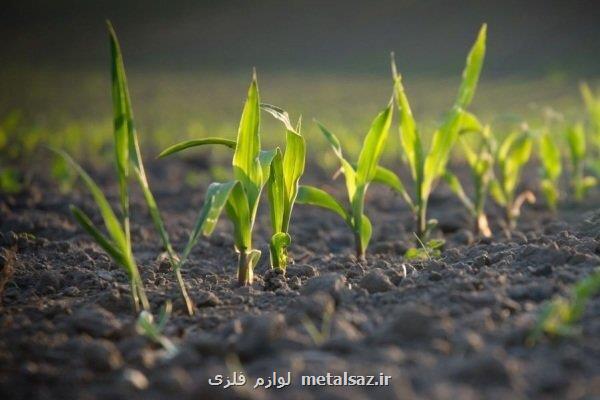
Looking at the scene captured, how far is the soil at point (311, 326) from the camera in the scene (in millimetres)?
1233

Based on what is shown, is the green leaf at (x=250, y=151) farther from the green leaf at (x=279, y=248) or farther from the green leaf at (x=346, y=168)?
the green leaf at (x=346, y=168)

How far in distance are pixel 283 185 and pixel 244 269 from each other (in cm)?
29

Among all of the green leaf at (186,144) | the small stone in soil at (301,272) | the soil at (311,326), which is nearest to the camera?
the soil at (311,326)

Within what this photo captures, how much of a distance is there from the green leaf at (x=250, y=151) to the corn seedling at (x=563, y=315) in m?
0.92

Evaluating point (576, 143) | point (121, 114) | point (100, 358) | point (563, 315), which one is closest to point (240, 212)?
point (121, 114)

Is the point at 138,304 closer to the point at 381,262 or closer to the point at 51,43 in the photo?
the point at 381,262

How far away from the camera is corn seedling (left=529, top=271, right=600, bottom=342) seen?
4.30ft

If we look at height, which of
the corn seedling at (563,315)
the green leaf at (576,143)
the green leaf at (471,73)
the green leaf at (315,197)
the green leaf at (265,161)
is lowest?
the corn seedling at (563,315)

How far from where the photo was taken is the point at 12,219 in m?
3.17

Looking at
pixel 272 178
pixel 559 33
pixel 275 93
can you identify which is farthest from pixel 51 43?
pixel 272 178

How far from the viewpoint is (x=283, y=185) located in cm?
213

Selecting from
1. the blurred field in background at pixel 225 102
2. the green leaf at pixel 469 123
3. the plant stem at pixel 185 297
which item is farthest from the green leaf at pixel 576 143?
the plant stem at pixel 185 297

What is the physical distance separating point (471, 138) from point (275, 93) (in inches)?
265

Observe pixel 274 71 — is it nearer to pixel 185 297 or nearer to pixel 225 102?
pixel 225 102
